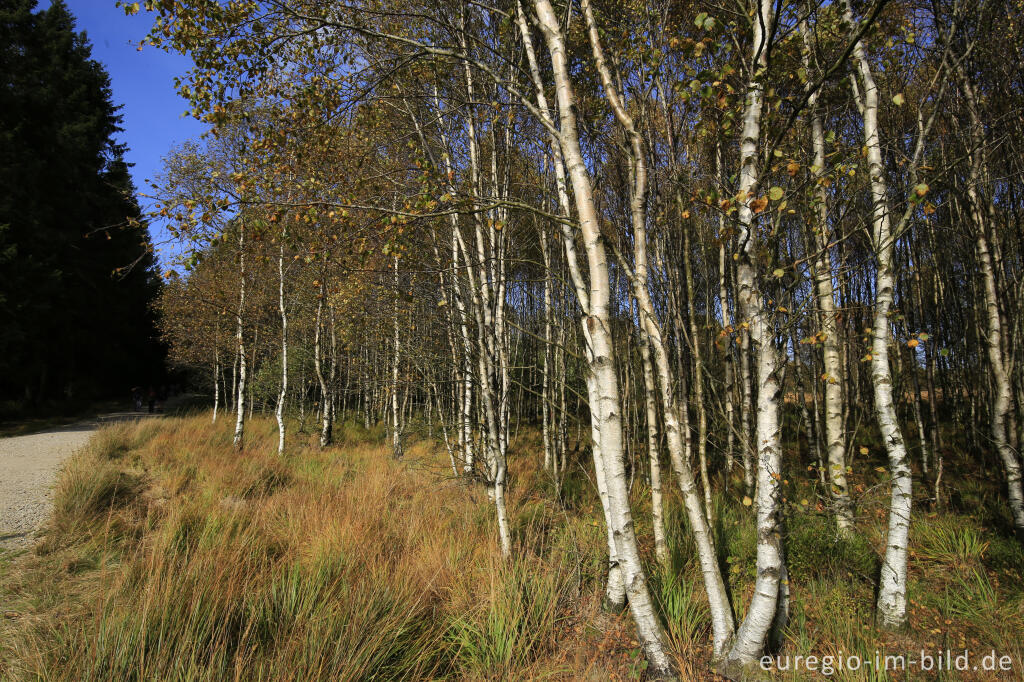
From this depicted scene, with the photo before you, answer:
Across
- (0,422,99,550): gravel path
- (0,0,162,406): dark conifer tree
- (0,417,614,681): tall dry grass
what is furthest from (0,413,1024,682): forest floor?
(0,0,162,406): dark conifer tree

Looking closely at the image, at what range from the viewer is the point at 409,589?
11.2 ft

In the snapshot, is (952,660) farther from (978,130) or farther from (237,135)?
(237,135)

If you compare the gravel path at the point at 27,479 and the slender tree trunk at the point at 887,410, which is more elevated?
the slender tree trunk at the point at 887,410

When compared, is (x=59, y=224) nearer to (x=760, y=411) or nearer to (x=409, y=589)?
(x=409, y=589)

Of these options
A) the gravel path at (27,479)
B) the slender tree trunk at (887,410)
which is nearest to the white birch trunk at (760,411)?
the slender tree trunk at (887,410)

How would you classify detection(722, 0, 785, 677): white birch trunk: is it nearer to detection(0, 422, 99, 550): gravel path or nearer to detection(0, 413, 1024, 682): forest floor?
detection(0, 413, 1024, 682): forest floor

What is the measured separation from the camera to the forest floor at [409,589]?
102 inches

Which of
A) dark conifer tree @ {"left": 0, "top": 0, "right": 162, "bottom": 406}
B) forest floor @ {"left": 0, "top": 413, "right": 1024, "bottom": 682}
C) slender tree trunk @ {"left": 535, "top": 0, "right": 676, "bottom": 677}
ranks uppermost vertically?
dark conifer tree @ {"left": 0, "top": 0, "right": 162, "bottom": 406}

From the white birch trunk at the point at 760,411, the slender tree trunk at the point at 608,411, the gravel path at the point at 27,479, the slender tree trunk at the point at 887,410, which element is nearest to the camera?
the white birch trunk at the point at 760,411

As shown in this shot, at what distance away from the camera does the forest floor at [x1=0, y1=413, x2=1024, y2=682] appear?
8.49 ft

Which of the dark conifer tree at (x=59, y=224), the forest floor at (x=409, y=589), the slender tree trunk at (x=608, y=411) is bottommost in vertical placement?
the forest floor at (x=409, y=589)

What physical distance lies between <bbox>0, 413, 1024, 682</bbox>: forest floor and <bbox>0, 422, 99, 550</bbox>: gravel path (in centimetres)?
32

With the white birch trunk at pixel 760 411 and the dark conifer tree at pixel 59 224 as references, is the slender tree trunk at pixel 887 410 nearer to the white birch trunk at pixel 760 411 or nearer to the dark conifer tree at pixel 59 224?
the white birch trunk at pixel 760 411

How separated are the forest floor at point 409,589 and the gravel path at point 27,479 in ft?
1.05
